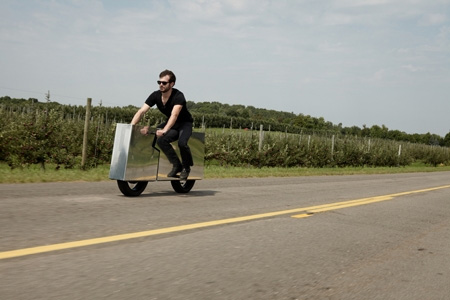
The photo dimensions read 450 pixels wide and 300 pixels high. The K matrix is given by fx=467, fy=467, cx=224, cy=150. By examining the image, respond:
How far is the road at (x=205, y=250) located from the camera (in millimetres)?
3143

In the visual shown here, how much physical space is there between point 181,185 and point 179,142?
1117mm

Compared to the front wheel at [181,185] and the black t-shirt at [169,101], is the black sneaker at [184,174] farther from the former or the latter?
the black t-shirt at [169,101]

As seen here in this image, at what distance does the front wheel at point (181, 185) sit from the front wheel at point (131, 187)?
2.89 ft

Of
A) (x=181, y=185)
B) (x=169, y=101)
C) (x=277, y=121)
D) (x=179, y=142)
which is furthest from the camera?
(x=277, y=121)

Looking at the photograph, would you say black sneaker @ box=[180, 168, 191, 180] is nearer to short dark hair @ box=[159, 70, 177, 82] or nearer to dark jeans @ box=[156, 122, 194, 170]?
dark jeans @ box=[156, 122, 194, 170]

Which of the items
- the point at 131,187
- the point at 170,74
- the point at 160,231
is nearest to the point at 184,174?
the point at 131,187

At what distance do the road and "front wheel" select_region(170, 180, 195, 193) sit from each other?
89cm

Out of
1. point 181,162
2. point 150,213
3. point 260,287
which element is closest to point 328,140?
point 181,162

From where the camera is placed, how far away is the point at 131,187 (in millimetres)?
7777

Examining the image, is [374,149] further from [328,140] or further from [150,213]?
[150,213]

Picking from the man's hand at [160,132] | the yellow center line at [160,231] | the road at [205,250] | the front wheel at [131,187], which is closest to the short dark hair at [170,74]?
the man's hand at [160,132]

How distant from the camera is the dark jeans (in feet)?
25.7

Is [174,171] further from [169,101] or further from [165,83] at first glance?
[165,83]

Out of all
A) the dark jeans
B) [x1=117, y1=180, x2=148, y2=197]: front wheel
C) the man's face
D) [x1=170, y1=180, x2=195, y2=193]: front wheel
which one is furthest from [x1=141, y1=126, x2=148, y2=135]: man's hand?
[x1=170, y1=180, x2=195, y2=193]: front wheel
